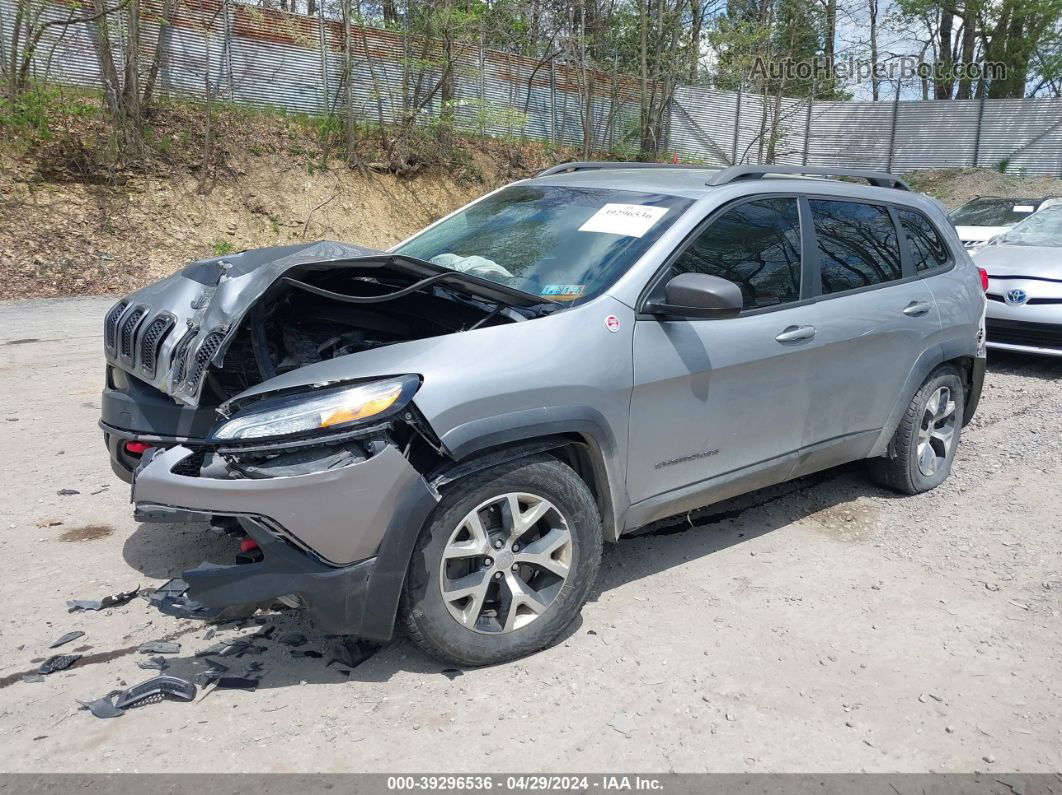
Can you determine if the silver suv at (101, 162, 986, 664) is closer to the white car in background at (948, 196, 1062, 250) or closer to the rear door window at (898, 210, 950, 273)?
the rear door window at (898, 210, 950, 273)

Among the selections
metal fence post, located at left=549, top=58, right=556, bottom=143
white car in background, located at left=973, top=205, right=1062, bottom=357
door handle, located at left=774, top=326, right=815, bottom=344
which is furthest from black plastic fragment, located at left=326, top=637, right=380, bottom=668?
metal fence post, located at left=549, top=58, right=556, bottom=143

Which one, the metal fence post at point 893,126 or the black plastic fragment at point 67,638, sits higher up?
the metal fence post at point 893,126

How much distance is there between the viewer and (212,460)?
10.2 ft

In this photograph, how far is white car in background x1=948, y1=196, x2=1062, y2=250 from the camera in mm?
12125

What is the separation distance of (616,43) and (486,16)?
16.1 ft

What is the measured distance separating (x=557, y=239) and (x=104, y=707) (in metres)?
2.64

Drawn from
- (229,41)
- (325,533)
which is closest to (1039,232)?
(325,533)

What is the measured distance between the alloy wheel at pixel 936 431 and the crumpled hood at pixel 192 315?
3.42 meters

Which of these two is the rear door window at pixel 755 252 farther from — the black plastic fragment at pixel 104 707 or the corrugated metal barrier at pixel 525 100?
the corrugated metal barrier at pixel 525 100

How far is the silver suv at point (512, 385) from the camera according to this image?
299 cm

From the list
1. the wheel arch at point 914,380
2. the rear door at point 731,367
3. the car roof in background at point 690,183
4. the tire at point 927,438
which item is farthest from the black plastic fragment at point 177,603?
the tire at point 927,438

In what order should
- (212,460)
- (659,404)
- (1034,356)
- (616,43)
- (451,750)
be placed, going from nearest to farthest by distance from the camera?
(451,750) → (212,460) → (659,404) → (1034,356) → (616,43)

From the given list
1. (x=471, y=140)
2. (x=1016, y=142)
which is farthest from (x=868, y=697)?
(x=1016, y=142)

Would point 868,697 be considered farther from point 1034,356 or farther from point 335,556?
point 1034,356
